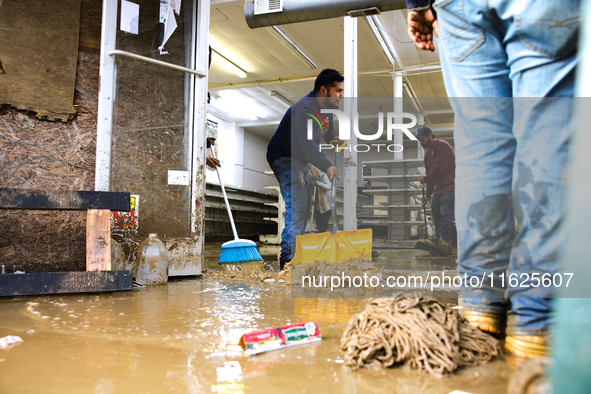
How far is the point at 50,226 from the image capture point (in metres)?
2.74

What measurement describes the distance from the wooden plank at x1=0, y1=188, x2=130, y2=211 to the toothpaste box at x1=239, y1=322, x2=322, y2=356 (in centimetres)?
151

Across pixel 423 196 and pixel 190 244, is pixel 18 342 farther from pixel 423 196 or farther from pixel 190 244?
pixel 423 196

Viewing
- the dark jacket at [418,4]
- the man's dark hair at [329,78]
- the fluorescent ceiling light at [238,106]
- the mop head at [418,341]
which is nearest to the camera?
the mop head at [418,341]

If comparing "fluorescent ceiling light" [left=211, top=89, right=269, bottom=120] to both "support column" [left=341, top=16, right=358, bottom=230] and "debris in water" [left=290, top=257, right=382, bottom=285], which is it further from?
"debris in water" [left=290, top=257, right=382, bottom=285]

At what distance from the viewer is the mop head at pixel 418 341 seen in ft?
3.12

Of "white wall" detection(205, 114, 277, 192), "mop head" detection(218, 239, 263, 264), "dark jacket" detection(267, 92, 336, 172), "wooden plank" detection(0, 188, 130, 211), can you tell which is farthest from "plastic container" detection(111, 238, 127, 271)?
"white wall" detection(205, 114, 277, 192)

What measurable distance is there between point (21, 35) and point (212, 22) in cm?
487

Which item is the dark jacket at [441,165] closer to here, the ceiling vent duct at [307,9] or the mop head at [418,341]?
the ceiling vent duct at [307,9]

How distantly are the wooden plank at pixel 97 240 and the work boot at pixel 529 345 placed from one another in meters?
2.03

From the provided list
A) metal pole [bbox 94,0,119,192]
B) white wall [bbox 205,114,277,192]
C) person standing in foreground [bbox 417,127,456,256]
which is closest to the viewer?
metal pole [bbox 94,0,119,192]

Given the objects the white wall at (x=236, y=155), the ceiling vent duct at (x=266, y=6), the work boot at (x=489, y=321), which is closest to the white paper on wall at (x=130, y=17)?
the ceiling vent duct at (x=266, y=6)

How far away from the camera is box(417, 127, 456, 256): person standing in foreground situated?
186 inches

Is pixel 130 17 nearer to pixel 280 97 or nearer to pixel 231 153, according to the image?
pixel 280 97

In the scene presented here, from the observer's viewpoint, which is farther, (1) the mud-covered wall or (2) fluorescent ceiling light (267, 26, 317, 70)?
(2) fluorescent ceiling light (267, 26, 317, 70)
